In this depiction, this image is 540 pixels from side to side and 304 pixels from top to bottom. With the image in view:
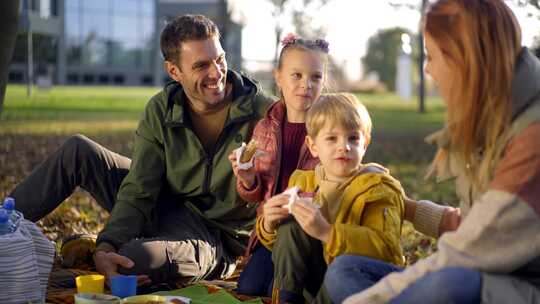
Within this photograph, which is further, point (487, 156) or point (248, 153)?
point (248, 153)

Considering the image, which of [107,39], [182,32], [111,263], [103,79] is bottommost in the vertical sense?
[103,79]

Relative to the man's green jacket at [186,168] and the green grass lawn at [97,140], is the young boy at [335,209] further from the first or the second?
the green grass lawn at [97,140]

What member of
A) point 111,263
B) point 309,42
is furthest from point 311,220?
point 111,263

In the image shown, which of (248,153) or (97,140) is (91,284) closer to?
(248,153)

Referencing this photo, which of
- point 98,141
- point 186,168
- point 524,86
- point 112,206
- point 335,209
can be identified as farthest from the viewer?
point 98,141

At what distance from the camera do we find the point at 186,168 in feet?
17.0

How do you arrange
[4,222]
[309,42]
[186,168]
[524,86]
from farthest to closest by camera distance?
1. [186,168]
2. [309,42]
3. [4,222]
4. [524,86]

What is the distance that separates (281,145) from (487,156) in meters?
1.62

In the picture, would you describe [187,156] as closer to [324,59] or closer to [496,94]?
[324,59]

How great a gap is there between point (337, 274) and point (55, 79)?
59.0 m

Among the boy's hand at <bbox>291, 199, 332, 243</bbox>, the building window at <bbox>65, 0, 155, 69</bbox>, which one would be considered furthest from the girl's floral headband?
the building window at <bbox>65, 0, 155, 69</bbox>

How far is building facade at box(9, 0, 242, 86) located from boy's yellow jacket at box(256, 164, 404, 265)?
55.0 metres

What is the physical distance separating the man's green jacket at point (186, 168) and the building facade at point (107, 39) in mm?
53535

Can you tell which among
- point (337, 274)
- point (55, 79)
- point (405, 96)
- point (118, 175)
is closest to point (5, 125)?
point (118, 175)
